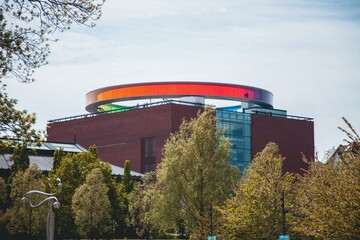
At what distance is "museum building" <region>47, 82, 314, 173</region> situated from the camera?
340 feet

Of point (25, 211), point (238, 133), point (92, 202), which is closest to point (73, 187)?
point (92, 202)

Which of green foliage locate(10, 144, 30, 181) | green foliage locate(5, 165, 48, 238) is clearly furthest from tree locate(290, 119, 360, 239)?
green foliage locate(10, 144, 30, 181)

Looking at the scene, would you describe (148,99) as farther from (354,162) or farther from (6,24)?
(6,24)

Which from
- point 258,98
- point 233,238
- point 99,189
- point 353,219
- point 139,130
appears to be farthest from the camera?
point 258,98

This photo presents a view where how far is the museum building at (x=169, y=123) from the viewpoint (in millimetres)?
103562

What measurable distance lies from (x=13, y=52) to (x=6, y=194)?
46.7 m

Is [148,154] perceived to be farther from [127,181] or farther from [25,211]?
[25,211]

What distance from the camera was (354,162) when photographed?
95.8 feet

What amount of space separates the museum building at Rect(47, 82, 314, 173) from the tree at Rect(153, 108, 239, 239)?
4545 centimetres

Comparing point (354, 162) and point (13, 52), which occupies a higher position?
point (13, 52)

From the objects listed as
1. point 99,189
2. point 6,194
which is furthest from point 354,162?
point 6,194

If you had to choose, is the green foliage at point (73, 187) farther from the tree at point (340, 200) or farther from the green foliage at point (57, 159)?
the tree at point (340, 200)

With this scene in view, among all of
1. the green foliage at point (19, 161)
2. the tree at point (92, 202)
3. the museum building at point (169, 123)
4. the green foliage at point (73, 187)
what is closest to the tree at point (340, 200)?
the tree at point (92, 202)

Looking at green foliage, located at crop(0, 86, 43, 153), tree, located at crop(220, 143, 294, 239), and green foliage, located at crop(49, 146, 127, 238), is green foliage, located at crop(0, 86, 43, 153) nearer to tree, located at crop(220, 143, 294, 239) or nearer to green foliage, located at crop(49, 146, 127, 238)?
tree, located at crop(220, 143, 294, 239)
